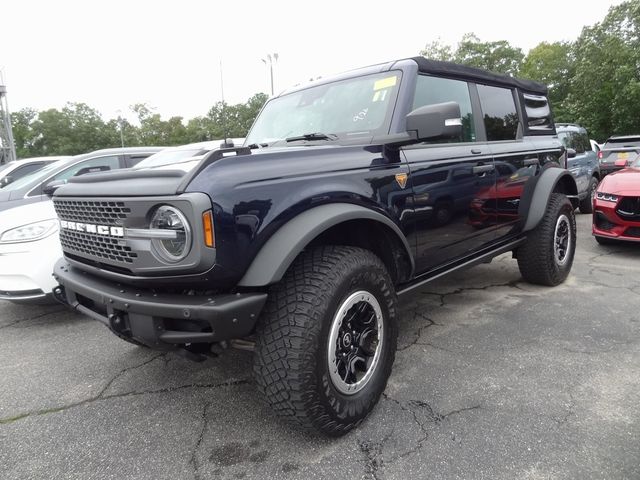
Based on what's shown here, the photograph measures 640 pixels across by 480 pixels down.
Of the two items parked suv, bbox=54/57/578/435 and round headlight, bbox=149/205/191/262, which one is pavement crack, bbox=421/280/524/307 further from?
round headlight, bbox=149/205/191/262

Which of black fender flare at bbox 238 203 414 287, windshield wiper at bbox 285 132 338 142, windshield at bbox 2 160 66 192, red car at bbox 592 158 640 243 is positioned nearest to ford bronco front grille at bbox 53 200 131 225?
black fender flare at bbox 238 203 414 287

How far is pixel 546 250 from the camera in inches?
156

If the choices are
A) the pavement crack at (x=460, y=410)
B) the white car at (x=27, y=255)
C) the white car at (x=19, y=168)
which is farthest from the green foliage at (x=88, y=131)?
the pavement crack at (x=460, y=410)

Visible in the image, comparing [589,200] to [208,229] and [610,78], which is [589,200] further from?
[610,78]

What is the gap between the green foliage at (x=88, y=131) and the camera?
49938 mm

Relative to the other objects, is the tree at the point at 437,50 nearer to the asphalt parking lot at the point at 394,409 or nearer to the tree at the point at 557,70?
the tree at the point at 557,70

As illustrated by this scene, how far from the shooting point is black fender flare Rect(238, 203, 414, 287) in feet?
5.71

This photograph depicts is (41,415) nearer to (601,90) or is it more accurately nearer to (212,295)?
(212,295)

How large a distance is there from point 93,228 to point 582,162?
9.37m

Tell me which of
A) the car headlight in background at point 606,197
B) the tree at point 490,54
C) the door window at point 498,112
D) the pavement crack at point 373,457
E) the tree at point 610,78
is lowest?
the pavement crack at point 373,457

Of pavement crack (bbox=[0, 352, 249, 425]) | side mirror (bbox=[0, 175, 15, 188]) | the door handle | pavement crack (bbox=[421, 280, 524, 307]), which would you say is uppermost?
the door handle

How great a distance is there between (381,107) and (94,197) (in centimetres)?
169

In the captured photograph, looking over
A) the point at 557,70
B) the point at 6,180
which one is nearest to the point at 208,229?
the point at 6,180

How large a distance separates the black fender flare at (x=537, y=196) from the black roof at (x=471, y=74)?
0.88 meters
